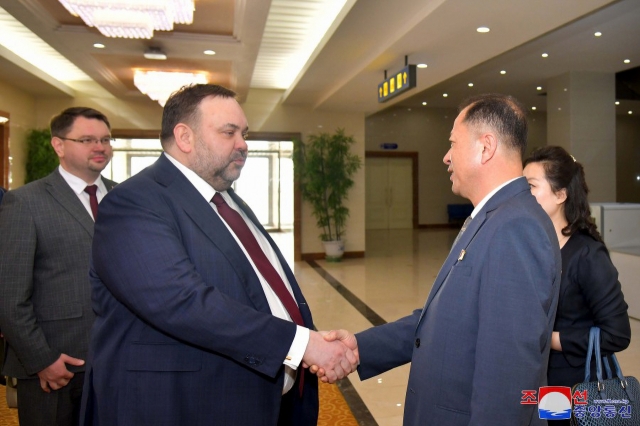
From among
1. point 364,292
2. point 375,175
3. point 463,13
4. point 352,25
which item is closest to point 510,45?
point 463,13

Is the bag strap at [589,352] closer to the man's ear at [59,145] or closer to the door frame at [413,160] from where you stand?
the man's ear at [59,145]

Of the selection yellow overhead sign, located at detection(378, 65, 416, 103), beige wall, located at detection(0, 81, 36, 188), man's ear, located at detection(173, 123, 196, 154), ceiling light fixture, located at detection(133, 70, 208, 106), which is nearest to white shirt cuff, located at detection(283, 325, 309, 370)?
man's ear, located at detection(173, 123, 196, 154)

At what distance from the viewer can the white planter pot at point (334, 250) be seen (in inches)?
419

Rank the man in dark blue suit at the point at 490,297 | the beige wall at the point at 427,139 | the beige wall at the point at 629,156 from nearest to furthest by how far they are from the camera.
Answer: the man in dark blue suit at the point at 490,297 < the beige wall at the point at 629,156 < the beige wall at the point at 427,139

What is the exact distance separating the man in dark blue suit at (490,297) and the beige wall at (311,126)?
940cm

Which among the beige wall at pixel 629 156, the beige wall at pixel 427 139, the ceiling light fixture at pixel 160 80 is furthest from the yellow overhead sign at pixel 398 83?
the beige wall at pixel 427 139

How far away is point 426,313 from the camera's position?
1.58m

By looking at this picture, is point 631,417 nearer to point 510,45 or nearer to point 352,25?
point 352,25

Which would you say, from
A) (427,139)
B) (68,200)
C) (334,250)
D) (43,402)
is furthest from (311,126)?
(43,402)

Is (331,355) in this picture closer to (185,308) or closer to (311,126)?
(185,308)

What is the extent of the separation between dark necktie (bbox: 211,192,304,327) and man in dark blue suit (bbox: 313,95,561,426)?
0.49m

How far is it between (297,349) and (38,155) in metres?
9.74

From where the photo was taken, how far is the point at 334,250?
10648mm

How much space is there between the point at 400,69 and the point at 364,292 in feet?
11.1
